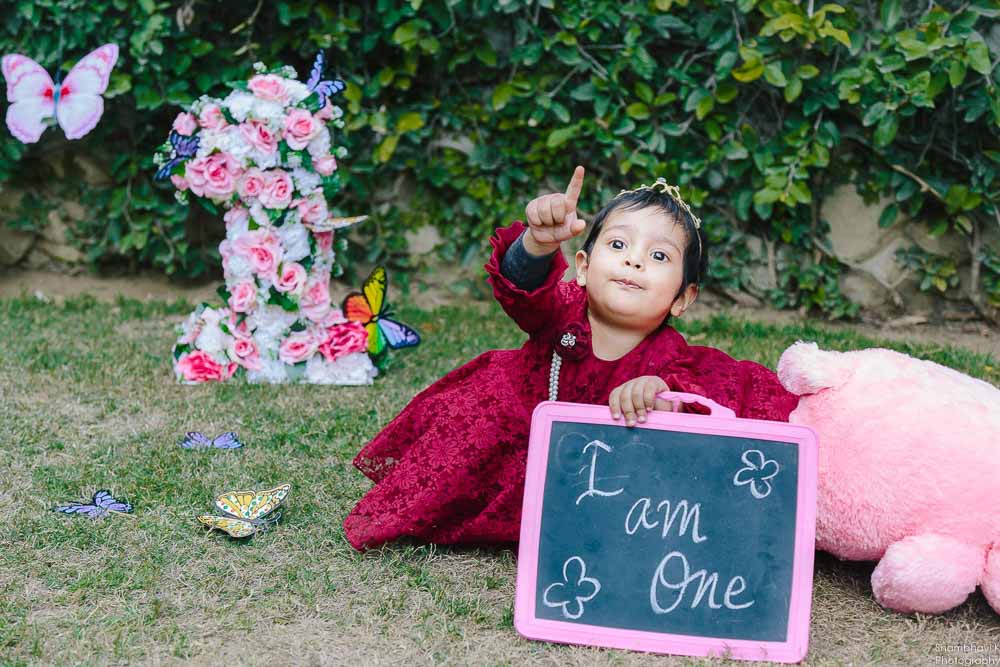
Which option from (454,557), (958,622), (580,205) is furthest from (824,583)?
(580,205)

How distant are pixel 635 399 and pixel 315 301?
1.89m

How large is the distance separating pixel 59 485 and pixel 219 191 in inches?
47.9

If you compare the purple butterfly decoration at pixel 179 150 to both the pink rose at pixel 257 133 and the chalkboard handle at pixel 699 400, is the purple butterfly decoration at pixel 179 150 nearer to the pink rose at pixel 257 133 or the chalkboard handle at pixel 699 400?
the pink rose at pixel 257 133

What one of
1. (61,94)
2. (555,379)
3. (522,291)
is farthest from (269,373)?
(522,291)

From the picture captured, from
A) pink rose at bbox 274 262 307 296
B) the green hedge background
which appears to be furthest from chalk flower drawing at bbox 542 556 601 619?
the green hedge background

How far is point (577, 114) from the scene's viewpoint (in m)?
4.47

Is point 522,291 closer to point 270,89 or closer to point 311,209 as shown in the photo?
point 311,209

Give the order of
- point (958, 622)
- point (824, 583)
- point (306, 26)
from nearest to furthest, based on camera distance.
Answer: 1. point (958, 622)
2. point (824, 583)
3. point (306, 26)

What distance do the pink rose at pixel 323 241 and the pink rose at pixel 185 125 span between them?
1.71 ft

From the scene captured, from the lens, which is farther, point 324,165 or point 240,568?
point 324,165

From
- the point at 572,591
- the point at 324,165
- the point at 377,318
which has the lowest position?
the point at 572,591

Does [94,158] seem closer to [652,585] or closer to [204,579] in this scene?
[204,579]

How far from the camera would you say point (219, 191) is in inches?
132

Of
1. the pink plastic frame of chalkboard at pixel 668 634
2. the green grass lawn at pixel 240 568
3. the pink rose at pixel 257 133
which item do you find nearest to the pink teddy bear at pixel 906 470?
the green grass lawn at pixel 240 568
